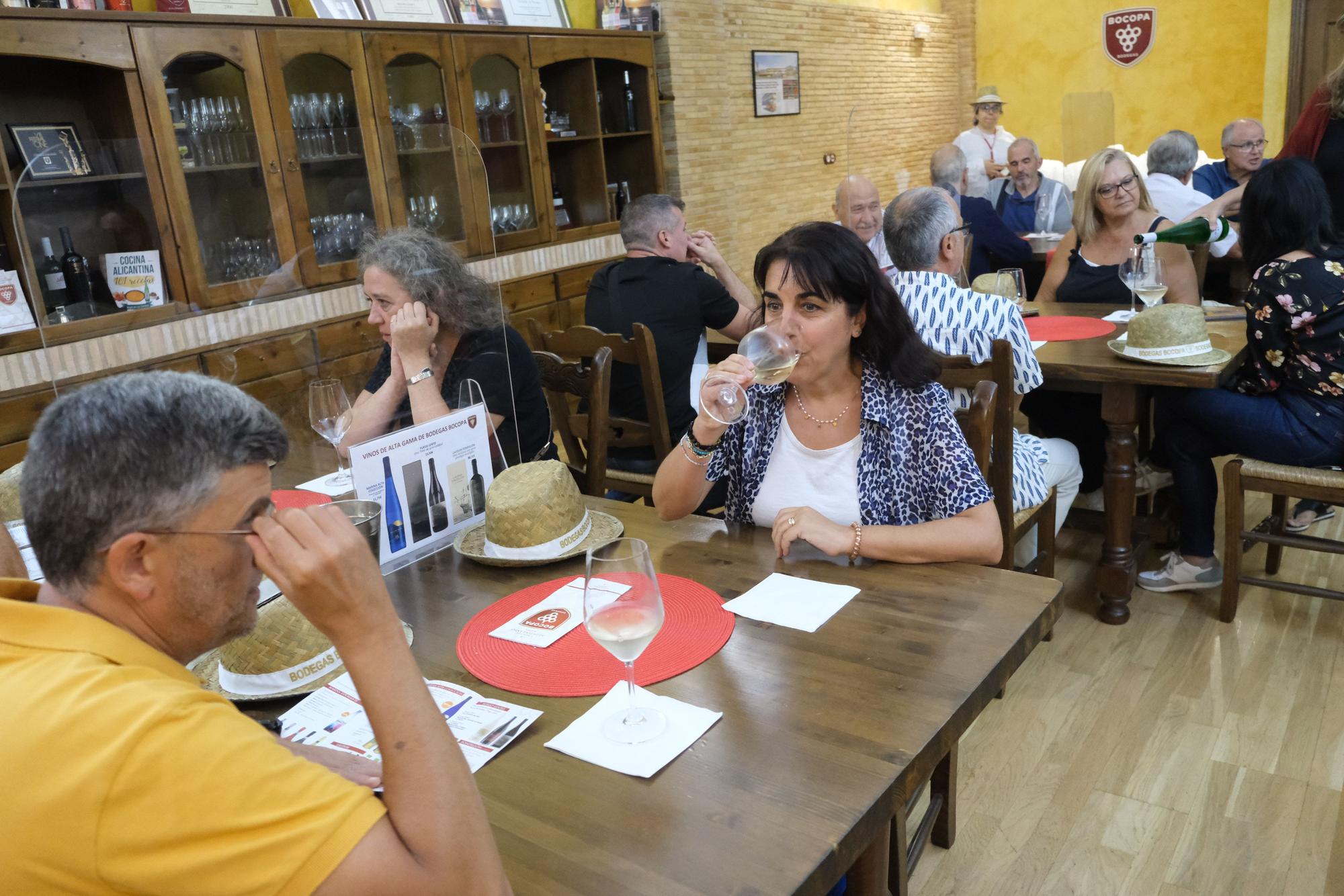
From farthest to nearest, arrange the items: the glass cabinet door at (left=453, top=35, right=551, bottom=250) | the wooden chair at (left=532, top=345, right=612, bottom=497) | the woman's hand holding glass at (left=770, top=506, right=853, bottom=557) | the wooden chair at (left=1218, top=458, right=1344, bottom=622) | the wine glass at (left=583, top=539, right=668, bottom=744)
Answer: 1. the glass cabinet door at (left=453, top=35, right=551, bottom=250)
2. the wooden chair at (left=1218, top=458, right=1344, bottom=622)
3. the wooden chair at (left=532, top=345, right=612, bottom=497)
4. the woman's hand holding glass at (left=770, top=506, right=853, bottom=557)
5. the wine glass at (left=583, top=539, right=668, bottom=744)

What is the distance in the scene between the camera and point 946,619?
4.59ft

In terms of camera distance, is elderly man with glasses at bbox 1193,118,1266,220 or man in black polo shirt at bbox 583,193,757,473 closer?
man in black polo shirt at bbox 583,193,757,473

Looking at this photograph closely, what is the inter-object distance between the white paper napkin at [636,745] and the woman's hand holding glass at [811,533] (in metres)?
0.47

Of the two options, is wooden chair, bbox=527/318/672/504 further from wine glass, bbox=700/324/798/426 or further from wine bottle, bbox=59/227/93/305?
wine bottle, bbox=59/227/93/305

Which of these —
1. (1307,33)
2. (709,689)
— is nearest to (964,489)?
(709,689)

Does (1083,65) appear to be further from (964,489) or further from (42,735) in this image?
(42,735)

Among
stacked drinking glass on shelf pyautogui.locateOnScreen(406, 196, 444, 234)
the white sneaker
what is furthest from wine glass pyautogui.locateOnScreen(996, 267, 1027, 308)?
stacked drinking glass on shelf pyautogui.locateOnScreen(406, 196, 444, 234)

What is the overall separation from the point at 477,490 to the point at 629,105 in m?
5.03

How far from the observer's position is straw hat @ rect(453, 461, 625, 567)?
5.54 ft

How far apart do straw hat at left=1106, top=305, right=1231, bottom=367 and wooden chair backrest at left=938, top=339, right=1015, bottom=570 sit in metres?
0.72

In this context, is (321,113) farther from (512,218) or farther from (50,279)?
(50,279)

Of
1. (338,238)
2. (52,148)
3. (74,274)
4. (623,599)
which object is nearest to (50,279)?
(74,274)

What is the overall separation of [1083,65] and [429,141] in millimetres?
8850

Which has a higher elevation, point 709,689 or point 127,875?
point 127,875
